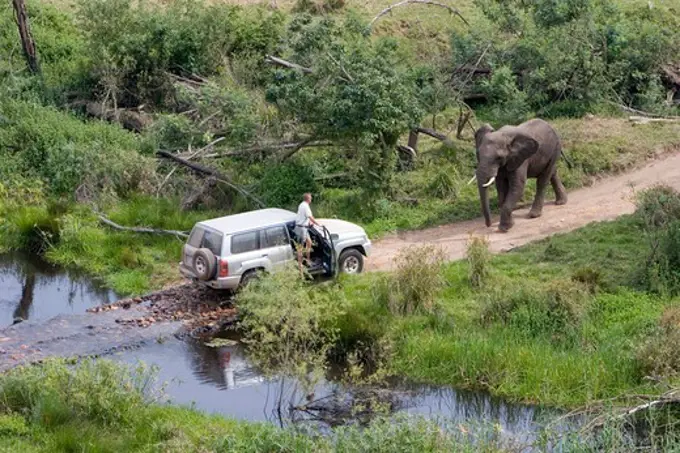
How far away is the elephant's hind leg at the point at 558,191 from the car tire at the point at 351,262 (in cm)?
568

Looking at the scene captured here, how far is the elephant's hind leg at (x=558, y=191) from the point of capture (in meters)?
27.4

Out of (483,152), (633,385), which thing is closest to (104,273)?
(483,152)

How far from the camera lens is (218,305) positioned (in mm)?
23016

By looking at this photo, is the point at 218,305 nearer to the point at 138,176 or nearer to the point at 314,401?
the point at 314,401

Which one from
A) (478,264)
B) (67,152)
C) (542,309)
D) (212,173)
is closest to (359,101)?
(212,173)

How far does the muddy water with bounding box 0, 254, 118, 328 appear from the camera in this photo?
78.9 ft

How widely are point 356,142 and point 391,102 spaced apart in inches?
49.4

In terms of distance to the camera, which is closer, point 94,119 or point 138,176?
point 138,176

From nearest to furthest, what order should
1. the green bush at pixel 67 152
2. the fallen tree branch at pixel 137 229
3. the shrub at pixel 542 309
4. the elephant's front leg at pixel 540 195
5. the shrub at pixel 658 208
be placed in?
the shrub at pixel 542 309 → the shrub at pixel 658 208 → the fallen tree branch at pixel 137 229 → the elephant's front leg at pixel 540 195 → the green bush at pixel 67 152

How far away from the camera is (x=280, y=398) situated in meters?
18.6

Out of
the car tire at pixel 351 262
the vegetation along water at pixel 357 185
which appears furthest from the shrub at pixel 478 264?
the car tire at pixel 351 262

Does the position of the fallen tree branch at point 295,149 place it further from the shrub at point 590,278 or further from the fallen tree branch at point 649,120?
the fallen tree branch at point 649,120

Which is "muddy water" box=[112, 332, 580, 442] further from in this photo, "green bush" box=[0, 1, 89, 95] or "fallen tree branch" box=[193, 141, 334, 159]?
"green bush" box=[0, 1, 89, 95]

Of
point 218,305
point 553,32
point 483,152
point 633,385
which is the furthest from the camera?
point 553,32
